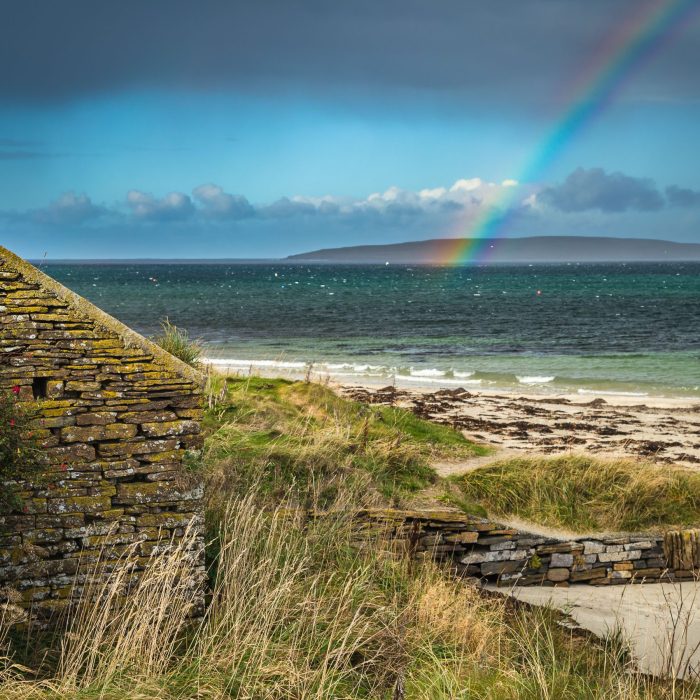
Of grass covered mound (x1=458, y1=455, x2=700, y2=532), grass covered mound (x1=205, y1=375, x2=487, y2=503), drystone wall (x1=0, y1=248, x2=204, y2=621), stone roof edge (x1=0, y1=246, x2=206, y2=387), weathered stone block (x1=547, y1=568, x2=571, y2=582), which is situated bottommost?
weathered stone block (x1=547, y1=568, x2=571, y2=582)

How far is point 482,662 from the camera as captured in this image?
7.15 meters

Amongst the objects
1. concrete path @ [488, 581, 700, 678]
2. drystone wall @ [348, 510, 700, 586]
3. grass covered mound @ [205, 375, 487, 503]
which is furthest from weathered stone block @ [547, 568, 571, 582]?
grass covered mound @ [205, 375, 487, 503]

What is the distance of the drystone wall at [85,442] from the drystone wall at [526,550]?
3.29 metres

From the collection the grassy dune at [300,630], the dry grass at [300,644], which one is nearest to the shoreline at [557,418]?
the grassy dune at [300,630]

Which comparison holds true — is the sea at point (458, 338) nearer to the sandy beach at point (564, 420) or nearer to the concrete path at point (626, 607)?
the sandy beach at point (564, 420)

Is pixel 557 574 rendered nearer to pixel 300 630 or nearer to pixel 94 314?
pixel 300 630

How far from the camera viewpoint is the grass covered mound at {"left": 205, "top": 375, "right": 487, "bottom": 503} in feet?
36.1

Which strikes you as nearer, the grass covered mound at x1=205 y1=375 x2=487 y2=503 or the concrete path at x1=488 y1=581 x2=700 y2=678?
the concrete path at x1=488 y1=581 x2=700 y2=678

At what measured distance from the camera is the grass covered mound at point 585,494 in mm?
12289

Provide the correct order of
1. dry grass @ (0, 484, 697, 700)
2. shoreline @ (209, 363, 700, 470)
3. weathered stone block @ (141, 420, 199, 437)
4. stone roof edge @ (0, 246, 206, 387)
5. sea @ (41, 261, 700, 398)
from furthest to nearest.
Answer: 1. sea @ (41, 261, 700, 398)
2. shoreline @ (209, 363, 700, 470)
3. weathered stone block @ (141, 420, 199, 437)
4. stone roof edge @ (0, 246, 206, 387)
5. dry grass @ (0, 484, 697, 700)

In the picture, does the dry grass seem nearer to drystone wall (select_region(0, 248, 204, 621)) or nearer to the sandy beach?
drystone wall (select_region(0, 248, 204, 621))

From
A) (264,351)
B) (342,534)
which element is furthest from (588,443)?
(264,351)

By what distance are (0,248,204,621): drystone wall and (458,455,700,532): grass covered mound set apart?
6083mm

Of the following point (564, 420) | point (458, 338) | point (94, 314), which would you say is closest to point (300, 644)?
point (94, 314)
